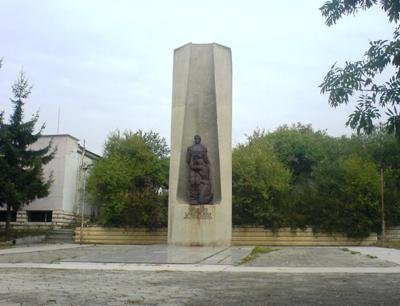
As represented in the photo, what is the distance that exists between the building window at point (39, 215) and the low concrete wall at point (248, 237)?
6196mm

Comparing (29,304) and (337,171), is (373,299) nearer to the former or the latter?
(29,304)

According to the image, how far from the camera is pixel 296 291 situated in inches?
292

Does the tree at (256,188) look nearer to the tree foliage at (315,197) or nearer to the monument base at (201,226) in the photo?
the tree foliage at (315,197)

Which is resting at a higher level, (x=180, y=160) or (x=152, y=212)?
(x=180, y=160)

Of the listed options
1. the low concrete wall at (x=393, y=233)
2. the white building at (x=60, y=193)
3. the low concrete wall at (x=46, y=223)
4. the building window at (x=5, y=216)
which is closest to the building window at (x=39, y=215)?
the white building at (x=60, y=193)

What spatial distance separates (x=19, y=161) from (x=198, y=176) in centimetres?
1018

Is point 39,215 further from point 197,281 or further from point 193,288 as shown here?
point 193,288

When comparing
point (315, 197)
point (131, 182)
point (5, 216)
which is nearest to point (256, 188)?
point (315, 197)

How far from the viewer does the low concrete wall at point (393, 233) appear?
2627 cm

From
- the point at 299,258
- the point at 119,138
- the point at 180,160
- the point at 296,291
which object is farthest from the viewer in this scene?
the point at 119,138

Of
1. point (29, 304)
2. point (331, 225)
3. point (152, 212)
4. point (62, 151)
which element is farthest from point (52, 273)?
point (62, 151)

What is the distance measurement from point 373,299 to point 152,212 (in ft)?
68.7

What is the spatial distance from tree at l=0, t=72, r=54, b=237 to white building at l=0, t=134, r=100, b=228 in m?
5.88

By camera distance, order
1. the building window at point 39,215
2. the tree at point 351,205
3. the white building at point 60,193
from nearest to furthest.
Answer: the tree at point 351,205, the white building at point 60,193, the building window at point 39,215
